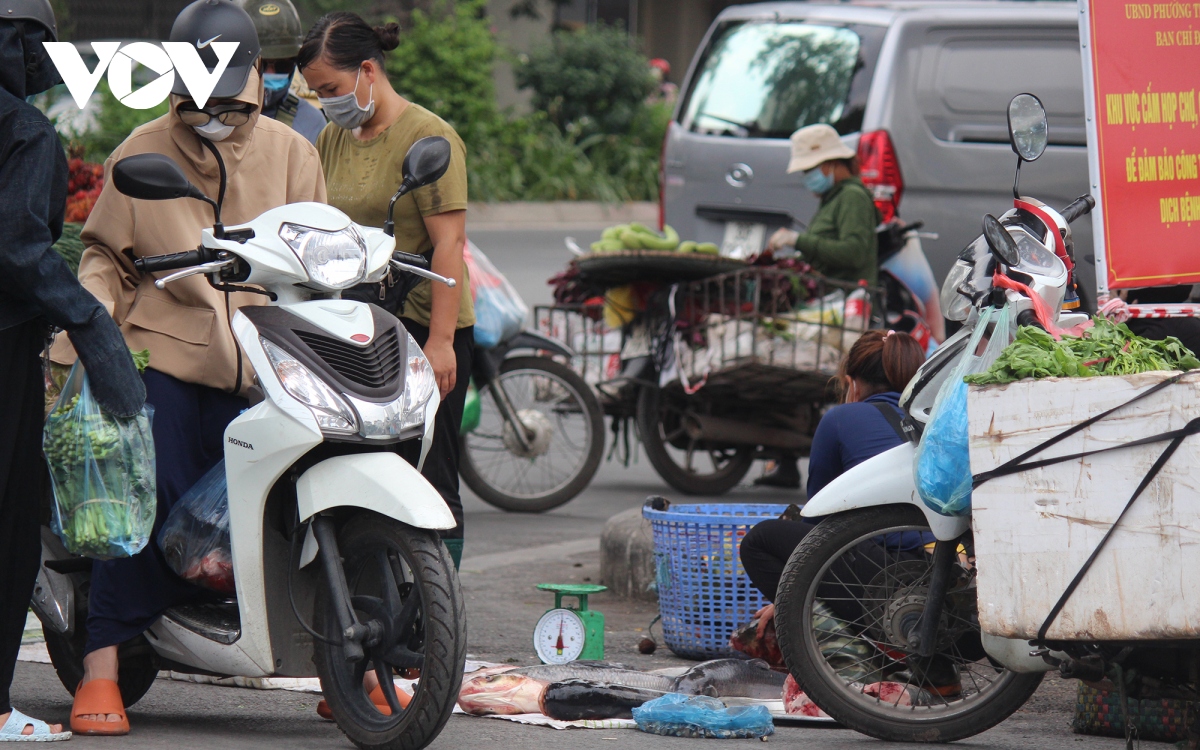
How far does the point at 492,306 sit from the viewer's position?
25.2ft

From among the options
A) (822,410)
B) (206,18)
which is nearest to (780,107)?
(822,410)

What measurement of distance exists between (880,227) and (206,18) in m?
5.29

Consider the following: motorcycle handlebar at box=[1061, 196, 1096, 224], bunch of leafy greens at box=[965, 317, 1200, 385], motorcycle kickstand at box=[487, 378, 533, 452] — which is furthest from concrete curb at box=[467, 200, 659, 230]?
bunch of leafy greens at box=[965, 317, 1200, 385]

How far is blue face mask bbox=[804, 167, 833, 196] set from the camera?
8.65 m

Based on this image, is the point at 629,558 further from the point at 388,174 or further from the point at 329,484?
the point at 329,484

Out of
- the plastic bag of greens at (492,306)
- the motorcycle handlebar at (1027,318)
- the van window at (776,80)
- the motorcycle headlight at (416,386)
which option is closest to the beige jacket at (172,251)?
the motorcycle headlight at (416,386)

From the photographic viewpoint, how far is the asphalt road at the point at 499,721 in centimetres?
425

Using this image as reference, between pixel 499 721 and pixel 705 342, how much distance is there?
3748 millimetres

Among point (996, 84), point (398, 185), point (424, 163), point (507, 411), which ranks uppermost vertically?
point (424, 163)

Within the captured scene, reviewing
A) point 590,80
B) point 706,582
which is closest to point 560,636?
point 706,582

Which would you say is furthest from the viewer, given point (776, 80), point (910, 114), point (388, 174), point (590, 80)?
point (590, 80)

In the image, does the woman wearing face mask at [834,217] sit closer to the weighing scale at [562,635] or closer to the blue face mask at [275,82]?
the blue face mask at [275,82]

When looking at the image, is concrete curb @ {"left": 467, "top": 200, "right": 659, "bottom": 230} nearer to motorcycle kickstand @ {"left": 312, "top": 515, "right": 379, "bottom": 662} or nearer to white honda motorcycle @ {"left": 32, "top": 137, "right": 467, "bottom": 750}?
white honda motorcycle @ {"left": 32, "top": 137, "right": 467, "bottom": 750}

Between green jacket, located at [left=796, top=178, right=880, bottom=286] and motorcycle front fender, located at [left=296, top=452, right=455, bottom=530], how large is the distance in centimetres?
463
